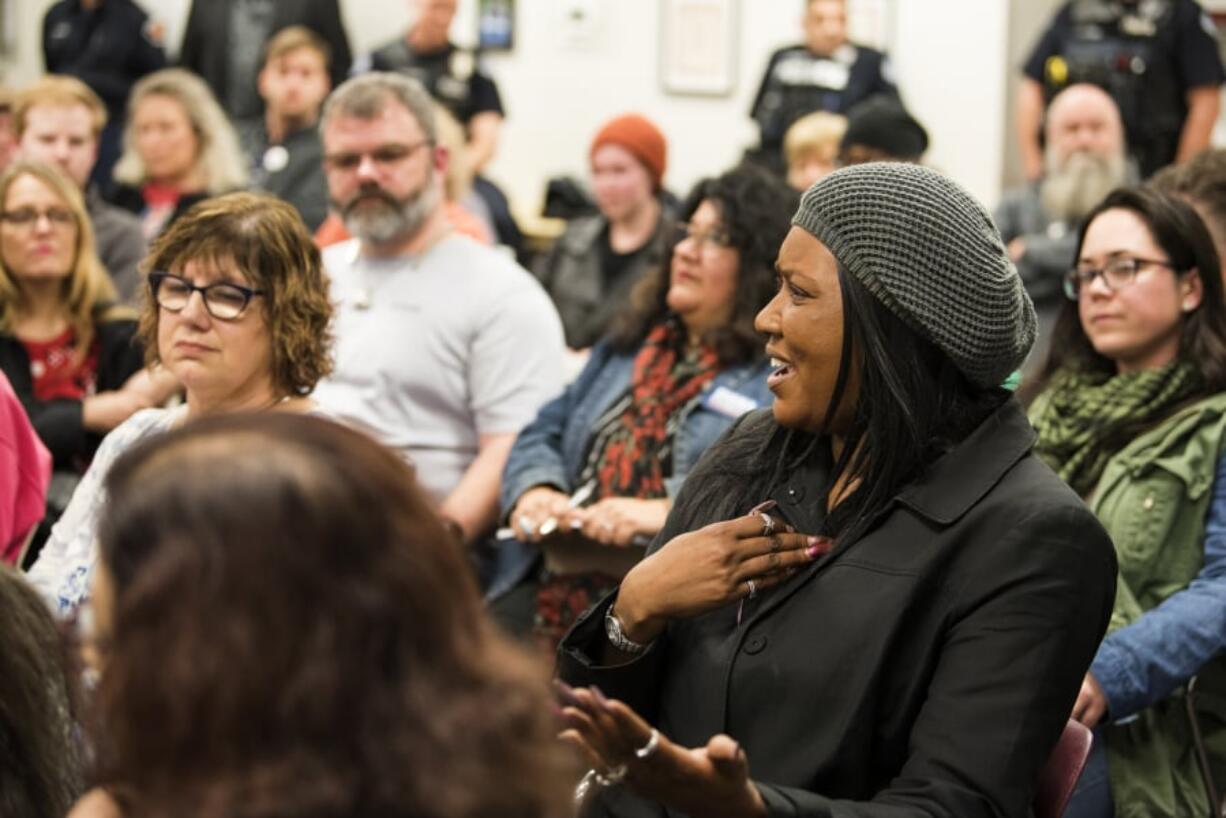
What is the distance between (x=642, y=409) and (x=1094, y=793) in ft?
4.09

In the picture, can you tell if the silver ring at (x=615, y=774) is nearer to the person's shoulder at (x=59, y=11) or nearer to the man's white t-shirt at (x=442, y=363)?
the man's white t-shirt at (x=442, y=363)

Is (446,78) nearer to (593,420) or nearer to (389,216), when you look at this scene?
(389,216)

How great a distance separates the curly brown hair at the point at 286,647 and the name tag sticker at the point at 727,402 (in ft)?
7.19

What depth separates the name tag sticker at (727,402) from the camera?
3.24 meters

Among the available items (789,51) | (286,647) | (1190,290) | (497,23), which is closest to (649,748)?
(286,647)

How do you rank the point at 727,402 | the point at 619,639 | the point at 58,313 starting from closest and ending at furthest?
the point at 619,639
the point at 727,402
the point at 58,313

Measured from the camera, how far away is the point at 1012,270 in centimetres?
186

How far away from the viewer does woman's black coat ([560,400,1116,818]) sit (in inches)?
68.4

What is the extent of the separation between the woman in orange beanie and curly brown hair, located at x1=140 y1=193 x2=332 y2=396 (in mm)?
2676

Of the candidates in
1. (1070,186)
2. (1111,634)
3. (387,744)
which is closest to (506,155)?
(1070,186)

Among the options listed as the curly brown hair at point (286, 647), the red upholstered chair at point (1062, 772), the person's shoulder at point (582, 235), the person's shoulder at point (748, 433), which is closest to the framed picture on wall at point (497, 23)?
the person's shoulder at point (582, 235)

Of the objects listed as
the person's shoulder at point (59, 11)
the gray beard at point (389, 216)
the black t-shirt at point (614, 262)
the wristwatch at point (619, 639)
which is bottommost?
the black t-shirt at point (614, 262)

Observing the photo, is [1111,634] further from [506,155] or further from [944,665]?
[506,155]

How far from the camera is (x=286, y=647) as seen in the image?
1021mm
